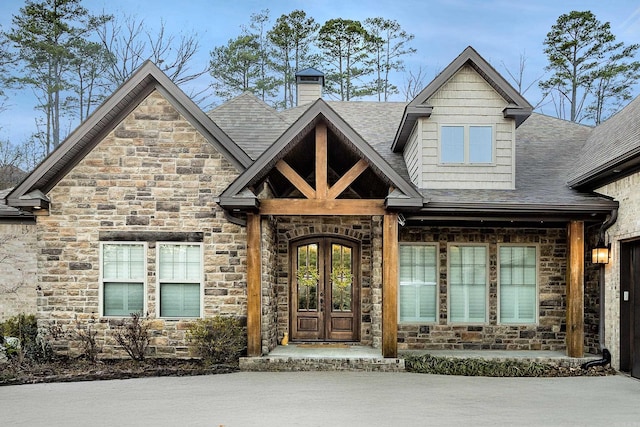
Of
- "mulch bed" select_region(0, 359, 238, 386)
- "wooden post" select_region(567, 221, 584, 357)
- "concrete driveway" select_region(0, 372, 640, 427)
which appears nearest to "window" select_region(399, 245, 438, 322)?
"concrete driveway" select_region(0, 372, 640, 427)

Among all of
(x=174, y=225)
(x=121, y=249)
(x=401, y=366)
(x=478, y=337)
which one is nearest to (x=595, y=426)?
(x=401, y=366)

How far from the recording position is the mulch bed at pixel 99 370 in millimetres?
9586

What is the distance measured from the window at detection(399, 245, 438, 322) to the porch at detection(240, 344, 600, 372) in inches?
41.3

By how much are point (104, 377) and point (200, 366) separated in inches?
65.1

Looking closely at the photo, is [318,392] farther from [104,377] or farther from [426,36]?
[426,36]

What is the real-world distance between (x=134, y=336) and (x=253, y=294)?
239cm

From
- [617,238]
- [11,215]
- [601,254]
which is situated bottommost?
[601,254]

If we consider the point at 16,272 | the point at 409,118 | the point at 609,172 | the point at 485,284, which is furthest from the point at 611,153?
the point at 16,272

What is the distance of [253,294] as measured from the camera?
1032cm

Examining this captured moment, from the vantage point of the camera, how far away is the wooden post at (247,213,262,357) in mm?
10320

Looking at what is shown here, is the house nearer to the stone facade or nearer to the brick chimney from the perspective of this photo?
the stone facade

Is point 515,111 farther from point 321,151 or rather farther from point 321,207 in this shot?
point 321,207

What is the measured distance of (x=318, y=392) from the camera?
8680mm

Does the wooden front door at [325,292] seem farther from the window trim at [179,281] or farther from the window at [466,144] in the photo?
the window at [466,144]
